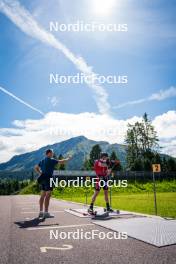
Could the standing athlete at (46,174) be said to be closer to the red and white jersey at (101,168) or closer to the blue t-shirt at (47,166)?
the blue t-shirt at (47,166)

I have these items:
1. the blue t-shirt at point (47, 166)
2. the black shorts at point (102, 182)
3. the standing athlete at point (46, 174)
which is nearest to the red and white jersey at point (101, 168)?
the black shorts at point (102, 182)

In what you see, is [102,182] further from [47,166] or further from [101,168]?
[47,166]

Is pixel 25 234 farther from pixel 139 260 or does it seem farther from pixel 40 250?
pixel 139 260

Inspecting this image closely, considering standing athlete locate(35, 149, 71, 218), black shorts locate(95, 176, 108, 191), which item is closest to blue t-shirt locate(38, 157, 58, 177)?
standing athlete locate(35, 149, 71, 218)

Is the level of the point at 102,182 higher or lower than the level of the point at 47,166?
lower

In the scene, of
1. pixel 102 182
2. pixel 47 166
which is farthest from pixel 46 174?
pixel 102 182

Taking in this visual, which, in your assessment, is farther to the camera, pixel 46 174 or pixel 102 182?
pixel 102 182

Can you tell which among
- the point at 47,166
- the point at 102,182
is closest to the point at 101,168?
the point at 102,182

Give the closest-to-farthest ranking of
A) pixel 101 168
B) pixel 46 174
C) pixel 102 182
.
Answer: pixel 46 174, pixel 102 182, pixel 101 168

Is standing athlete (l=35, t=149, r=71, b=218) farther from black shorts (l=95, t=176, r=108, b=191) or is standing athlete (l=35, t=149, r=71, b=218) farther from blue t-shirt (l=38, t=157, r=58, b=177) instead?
black shorts (l=95, t=176, r=108, b=191)

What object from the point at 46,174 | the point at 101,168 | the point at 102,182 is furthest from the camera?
the point at 101,168

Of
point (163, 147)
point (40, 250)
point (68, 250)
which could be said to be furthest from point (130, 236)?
point (163, 147)

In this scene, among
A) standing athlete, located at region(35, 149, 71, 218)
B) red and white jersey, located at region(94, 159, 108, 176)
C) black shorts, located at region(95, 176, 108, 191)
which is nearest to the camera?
standing athlete, located at region(35, 149, 71, 218)

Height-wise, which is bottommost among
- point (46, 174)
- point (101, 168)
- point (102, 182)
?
point (102, 182)
